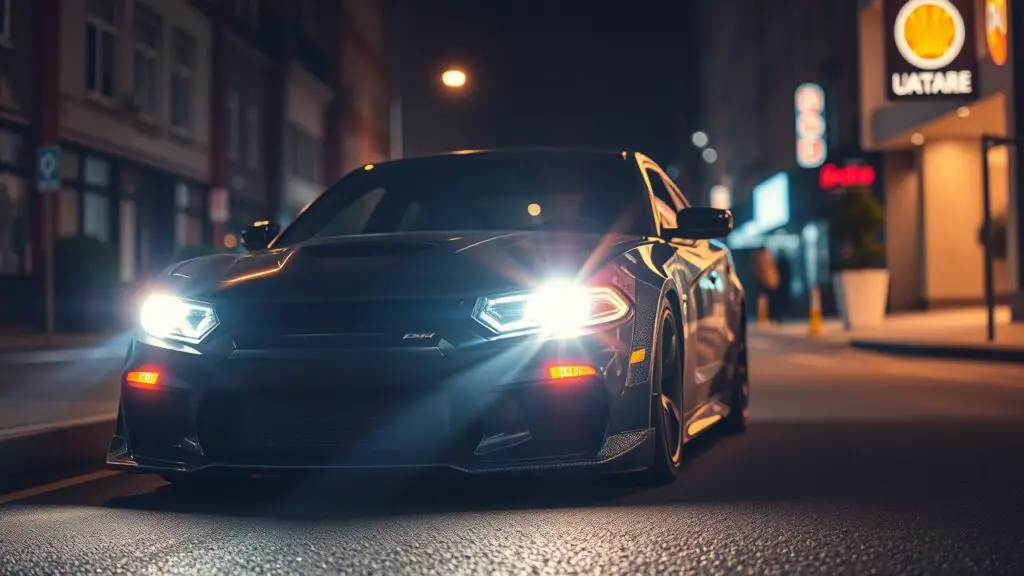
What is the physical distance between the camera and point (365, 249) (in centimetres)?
A: 589

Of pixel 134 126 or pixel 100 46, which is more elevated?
pixel 100 46

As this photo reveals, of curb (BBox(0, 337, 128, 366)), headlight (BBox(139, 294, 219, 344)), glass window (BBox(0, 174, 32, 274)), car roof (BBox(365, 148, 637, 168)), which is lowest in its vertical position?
curb (BBox(0, 337, 128, 366))

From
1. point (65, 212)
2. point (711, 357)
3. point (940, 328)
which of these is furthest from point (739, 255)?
point (711, 357)

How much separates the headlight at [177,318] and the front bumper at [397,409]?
0.31 ft

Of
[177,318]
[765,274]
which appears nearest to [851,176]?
[765,274]

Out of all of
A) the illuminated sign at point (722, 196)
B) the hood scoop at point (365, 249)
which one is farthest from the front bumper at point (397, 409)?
the illuminated sign at point (722, 196)

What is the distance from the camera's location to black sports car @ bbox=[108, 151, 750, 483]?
5.20 m

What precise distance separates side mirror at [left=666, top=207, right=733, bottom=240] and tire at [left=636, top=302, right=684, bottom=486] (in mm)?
673

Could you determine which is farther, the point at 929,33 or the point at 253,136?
the point at 253,136

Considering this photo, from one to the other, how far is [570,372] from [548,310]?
251 mm

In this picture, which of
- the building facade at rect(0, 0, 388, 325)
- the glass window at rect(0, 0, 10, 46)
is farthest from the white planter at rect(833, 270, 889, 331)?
the glass window at rect(0, 0, 10, 46)

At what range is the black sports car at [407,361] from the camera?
5199 millimetres

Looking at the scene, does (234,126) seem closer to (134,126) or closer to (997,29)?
(134,126)

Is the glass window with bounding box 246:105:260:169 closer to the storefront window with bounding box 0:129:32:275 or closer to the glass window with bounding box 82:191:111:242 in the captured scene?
the glass window with bounding box 82:191:111:242
